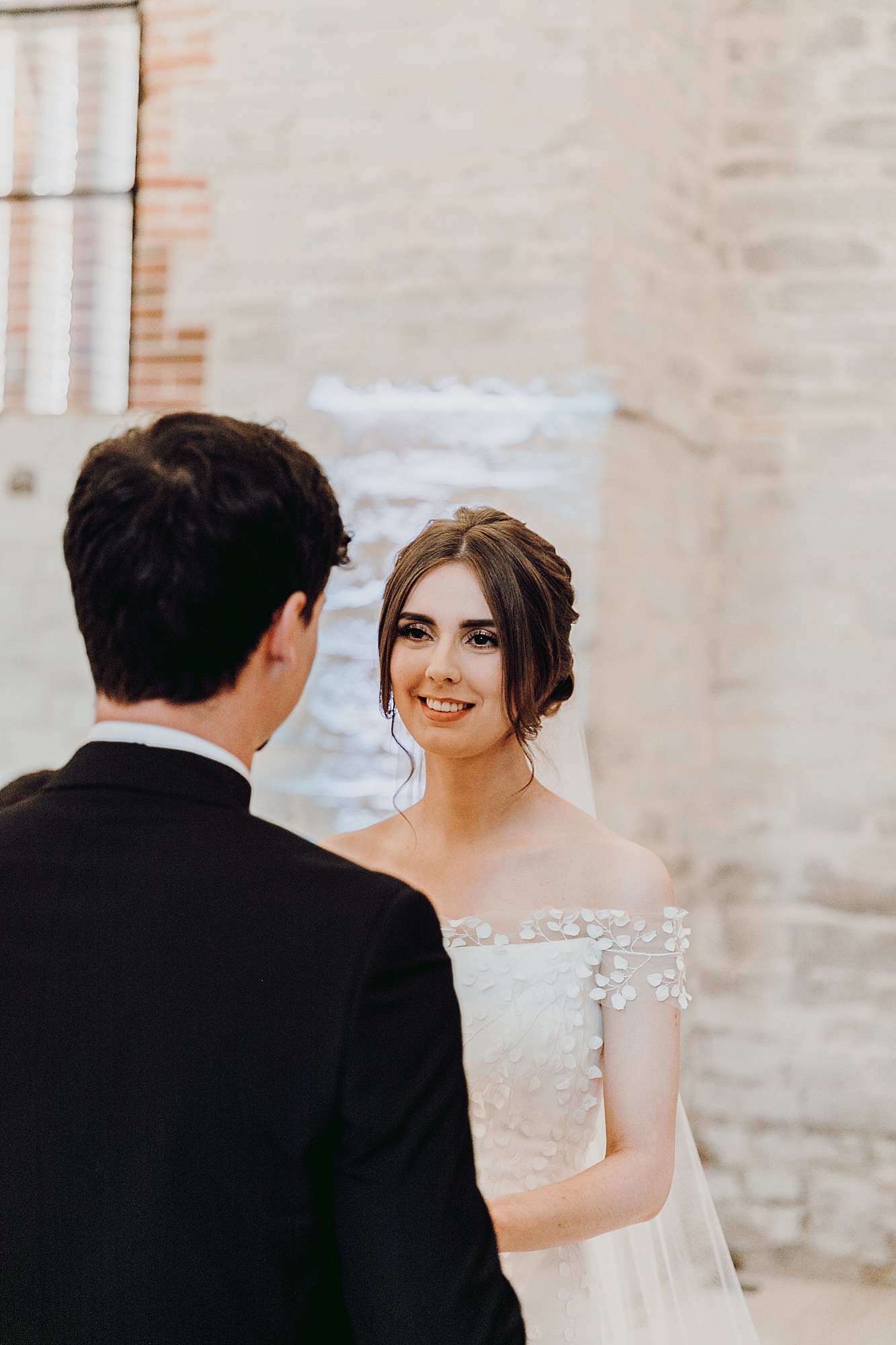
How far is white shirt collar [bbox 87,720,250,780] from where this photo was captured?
1.09m

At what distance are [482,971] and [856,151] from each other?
3482 millimetres

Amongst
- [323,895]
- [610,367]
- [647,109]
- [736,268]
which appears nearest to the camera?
[323,895]

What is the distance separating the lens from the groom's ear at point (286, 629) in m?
1.10

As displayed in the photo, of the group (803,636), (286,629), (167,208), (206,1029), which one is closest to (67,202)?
(167,208)

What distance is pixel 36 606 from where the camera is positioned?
14.1ft

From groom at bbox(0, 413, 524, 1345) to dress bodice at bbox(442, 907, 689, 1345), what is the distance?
0.85 metres

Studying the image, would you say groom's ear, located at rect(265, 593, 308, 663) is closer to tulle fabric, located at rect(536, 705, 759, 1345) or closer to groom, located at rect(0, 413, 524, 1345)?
groom, located at rect(0, 413, 524, 1345)

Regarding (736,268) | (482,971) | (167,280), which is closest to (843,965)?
(736,268)

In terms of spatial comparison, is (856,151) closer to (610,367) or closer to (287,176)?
(610,367)

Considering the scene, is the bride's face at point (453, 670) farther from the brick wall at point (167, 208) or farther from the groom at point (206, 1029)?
the brick wall at point (167, 208)

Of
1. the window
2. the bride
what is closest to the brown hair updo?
the bride

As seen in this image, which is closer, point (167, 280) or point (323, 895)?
point (323, 895)

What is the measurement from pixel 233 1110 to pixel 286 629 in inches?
15.3

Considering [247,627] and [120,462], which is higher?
[120,462]
